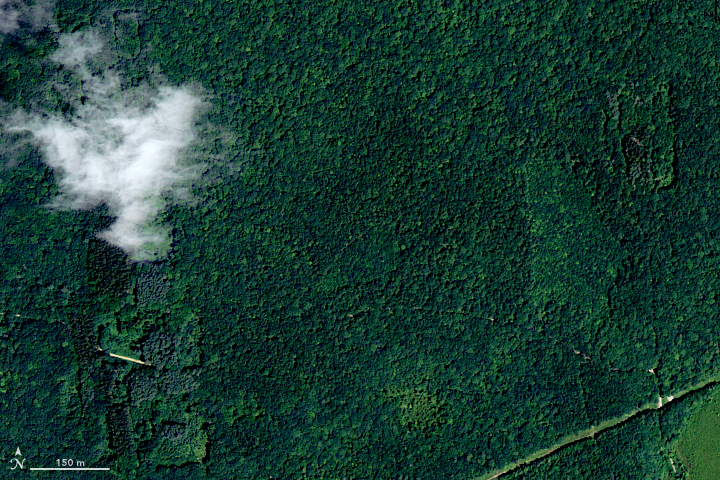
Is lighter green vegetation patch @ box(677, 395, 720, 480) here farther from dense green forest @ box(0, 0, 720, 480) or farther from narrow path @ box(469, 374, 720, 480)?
narrow path @ box(469, 374, 720, 480)

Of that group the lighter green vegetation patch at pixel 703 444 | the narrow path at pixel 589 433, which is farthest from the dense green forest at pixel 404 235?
the lighter green vegetation patch at pixel 703 444

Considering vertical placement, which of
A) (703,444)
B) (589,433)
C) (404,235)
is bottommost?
(703,444)

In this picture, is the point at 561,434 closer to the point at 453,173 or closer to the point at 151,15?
→ the point at 453,173

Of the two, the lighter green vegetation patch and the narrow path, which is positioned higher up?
the narrow path

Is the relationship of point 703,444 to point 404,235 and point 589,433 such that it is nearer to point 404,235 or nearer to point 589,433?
point 589,433

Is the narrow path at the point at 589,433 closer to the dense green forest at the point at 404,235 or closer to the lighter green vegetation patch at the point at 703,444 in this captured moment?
the dense green forest at the point at 404,235

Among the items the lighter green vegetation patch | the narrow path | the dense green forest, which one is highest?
the dense green forest

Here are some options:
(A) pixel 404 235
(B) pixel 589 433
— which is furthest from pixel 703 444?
(A) pixel 404 235

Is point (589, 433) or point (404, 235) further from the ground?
point (404, 235)

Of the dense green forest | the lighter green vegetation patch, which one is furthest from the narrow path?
the lighter green vegetation patch
